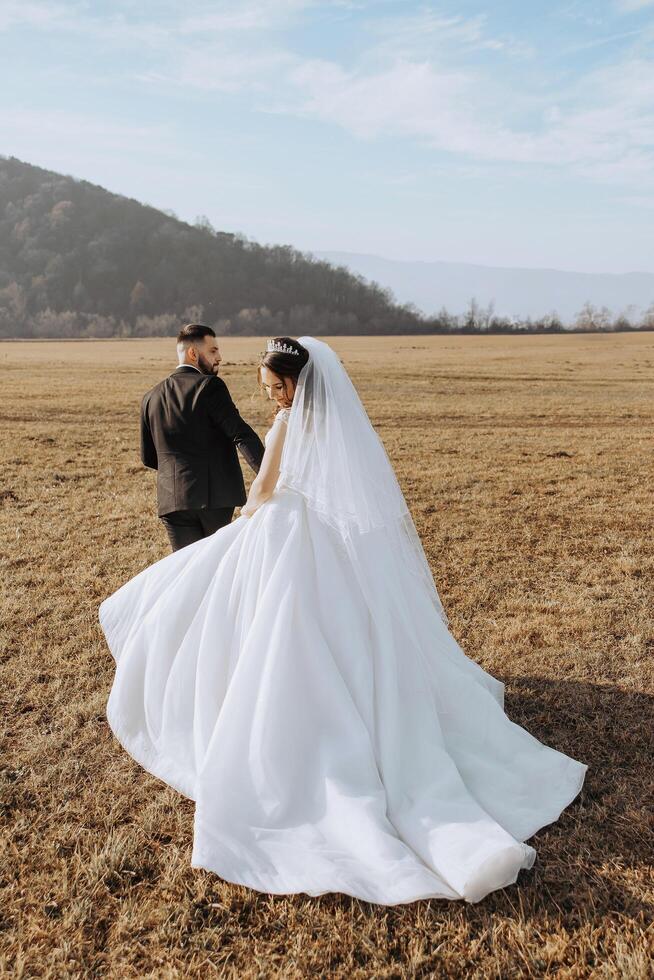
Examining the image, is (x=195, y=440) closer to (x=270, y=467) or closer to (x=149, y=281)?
(x=270, y=467)

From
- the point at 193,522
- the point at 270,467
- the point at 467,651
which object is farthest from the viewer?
the point at 467,651

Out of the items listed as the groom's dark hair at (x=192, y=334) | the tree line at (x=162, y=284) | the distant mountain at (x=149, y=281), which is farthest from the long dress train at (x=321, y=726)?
the distant mountain at (x=149, y=281)

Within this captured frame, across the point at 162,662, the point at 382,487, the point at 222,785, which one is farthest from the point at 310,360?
the point at 222,785

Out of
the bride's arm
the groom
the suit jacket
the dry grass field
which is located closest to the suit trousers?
the groom

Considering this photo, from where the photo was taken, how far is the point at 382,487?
4.49 m

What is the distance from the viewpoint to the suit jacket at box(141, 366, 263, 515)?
5336 millimetres

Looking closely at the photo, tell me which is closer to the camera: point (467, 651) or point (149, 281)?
point (467, 651)

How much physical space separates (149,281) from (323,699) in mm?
112697

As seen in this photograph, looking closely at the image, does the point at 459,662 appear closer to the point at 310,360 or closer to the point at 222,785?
the point at 222,785

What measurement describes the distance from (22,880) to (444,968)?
210 cm

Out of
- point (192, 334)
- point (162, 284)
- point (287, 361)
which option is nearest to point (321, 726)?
point (287, 361)

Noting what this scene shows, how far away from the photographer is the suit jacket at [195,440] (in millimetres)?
5336

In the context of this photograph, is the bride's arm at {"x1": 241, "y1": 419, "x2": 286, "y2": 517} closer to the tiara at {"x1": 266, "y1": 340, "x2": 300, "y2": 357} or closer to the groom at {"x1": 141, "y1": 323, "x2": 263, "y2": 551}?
the tiara at {"x1": 266, "y1": 340, "x2": 300, "y2": 357}

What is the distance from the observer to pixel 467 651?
616 cm
